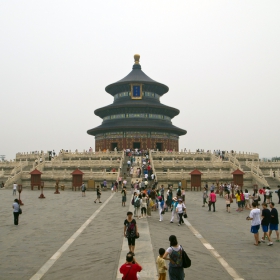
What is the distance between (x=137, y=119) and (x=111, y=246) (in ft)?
162

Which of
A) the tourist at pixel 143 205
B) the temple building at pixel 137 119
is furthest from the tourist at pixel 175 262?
the temple building at pixel 137 119

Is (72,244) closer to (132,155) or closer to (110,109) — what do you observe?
(132,155)

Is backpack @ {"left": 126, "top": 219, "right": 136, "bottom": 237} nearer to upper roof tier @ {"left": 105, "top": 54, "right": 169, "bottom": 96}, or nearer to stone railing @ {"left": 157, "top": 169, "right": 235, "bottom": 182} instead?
stone railing @ {"left": 157, "top": 169, "right": 235, "bottom": 182}

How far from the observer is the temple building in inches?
2327

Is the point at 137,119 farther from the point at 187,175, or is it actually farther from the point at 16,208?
the point at 16,208

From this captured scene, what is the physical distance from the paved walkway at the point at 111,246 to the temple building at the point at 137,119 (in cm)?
3885

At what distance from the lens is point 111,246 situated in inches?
483

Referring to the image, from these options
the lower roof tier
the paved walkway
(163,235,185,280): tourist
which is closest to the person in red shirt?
(163,235,185,280): tourist

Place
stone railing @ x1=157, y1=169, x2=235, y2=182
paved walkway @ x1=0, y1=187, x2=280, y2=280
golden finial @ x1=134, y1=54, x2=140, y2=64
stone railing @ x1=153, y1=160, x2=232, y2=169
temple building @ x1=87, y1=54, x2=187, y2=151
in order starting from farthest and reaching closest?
golden finial @ x1=134, y1=54, x2=140, y2=64, temple building @ x1=87, y1=54, x2=187, y2=151, stone railing @ x1=153, y1=160, x2=232, y2=169, stone railing @ x1=157, y1=169, x2=235, y2=182, paved walkway @ x1=0, y1=187, x2=280, y2=280

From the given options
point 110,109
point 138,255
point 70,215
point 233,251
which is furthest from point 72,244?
point 110,109

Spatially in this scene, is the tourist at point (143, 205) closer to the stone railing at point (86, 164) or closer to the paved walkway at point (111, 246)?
the paved walkway at point (111, 246)

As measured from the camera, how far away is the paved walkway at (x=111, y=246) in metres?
9.64

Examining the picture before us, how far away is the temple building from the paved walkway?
3885 centimetres

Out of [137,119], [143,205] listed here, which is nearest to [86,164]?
[137,119]
